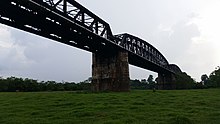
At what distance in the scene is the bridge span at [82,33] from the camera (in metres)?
36.1

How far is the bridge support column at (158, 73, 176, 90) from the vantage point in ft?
433

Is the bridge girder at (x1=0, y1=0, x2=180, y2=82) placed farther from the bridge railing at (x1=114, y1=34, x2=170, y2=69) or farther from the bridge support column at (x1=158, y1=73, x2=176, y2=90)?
the bridge support column at (x1=158, y1=73, x2=176, y2=90)

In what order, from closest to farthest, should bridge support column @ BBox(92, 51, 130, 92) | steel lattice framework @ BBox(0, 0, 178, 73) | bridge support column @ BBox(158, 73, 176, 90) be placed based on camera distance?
steel lattice framework @ BBox(0, 0, 178, 73) → bridge support column @ BBox(92, 51, 130, 92) → bridge support column @ BBox(158, 73, 176, 90)

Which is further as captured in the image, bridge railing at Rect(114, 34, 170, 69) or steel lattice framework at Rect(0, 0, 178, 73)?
bridge railing at Rect(114, 34, 170, 69)

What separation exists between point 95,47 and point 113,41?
452cm

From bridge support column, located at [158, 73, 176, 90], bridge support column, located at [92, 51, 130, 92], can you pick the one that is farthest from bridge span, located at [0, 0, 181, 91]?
bridge support column, located at [158, 73, 176, 90]

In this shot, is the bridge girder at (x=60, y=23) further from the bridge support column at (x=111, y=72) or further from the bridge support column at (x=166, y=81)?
the bridge support column at (x=166, y=81)

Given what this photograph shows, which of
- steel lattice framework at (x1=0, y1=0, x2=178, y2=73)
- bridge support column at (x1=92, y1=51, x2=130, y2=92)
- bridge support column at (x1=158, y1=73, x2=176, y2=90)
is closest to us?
steel lattice framework at (x1=0, y1=0, x2=178, y2=73)

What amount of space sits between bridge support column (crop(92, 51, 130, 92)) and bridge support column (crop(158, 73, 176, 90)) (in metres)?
68.9

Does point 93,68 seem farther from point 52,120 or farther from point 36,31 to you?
point 52,120

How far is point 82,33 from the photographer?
4869 centimetres

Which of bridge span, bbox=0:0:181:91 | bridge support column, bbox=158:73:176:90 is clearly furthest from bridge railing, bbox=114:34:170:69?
bridge support column, bbox=158:73:176:90

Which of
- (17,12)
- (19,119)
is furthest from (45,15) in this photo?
(19,119)

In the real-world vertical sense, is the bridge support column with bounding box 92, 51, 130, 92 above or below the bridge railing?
below
